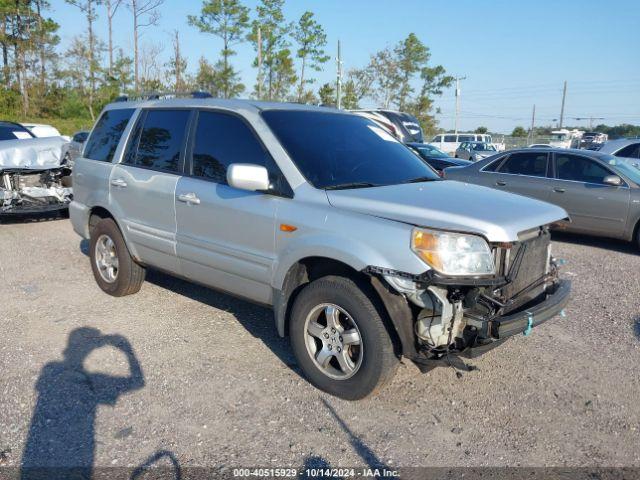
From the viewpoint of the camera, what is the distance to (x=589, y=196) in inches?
325

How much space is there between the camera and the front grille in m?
3.31

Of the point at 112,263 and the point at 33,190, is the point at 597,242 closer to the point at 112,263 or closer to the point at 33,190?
the point at 112,263

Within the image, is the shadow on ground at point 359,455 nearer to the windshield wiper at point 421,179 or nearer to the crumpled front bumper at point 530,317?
the crumpled front bumper at point 530,317

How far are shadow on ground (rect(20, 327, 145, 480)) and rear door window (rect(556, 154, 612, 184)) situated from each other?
7.21m

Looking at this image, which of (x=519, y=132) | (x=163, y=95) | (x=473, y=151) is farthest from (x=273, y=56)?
(x=519, y=132)

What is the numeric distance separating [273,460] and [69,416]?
4.38 feet

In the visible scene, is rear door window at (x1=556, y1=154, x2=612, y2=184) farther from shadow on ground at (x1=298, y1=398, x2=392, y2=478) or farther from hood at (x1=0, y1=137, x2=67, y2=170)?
hood at (x1=0, y1=137, x2=67, y2=170)

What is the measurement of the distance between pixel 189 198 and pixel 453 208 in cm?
211

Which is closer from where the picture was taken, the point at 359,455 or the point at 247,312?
the point at 359,455

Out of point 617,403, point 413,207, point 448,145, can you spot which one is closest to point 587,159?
point 617,403

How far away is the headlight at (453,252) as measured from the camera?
3.05 meters

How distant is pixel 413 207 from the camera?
3275mm

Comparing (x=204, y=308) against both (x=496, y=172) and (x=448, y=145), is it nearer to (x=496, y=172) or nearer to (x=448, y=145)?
(x=496, y=172)

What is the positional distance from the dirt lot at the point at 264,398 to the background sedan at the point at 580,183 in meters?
3.15
